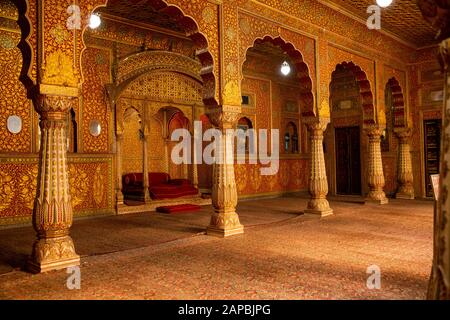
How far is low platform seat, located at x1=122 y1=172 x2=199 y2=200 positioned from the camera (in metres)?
10.6

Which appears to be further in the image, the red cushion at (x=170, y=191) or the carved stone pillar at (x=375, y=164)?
the red cushion at (x=170, y=191)

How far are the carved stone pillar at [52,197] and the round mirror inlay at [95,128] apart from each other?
421cm

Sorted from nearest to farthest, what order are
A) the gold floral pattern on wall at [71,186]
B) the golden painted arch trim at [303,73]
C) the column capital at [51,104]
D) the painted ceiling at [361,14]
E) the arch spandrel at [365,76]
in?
1. the column capital at [51,104]
2. the gold floral pattern on wall at [71,186]
3. the golden painted arch trim at [303,73]
4. the painted ceiling at [361,14]
5. the arch spandrel at [365,76]

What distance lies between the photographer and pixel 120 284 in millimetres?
3914

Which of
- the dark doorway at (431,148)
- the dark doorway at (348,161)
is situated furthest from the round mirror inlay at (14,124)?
the dark doorway at (431,148)

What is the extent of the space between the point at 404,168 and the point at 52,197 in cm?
1035

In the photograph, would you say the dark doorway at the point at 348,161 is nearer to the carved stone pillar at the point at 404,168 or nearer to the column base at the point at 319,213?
the carved stone pillar at the point at 404,168

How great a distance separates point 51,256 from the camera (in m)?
4.47

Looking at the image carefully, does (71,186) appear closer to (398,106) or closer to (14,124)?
(14,124)

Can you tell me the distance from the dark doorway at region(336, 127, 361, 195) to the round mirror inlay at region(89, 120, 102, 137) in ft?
27.7

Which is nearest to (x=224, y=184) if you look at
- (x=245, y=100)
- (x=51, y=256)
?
(x=51, y=256)

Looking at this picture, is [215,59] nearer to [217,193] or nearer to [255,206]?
[217,193]

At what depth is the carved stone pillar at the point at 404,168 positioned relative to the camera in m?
11.6

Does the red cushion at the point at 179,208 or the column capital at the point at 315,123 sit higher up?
the column capital at the point at 315,123
